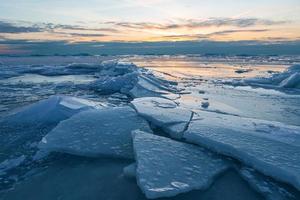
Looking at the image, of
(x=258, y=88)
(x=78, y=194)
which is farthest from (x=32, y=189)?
(x=258, y=88)

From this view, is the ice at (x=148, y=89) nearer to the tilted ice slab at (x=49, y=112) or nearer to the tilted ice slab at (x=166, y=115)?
the tilted ice slab at (x=166, y=115)

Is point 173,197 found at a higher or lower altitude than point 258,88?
higher

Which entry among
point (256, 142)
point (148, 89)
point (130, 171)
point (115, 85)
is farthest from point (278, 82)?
point (130, 171)

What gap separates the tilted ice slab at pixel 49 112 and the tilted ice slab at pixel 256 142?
248 centimetres

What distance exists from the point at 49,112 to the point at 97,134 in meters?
1.96

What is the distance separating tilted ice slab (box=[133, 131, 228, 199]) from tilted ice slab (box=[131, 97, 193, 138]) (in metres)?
0.54

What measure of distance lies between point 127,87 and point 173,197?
316 inches

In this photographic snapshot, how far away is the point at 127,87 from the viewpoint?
10875 millimetres

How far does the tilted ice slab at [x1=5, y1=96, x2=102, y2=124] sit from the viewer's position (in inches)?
236

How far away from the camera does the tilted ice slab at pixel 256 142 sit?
133 inches

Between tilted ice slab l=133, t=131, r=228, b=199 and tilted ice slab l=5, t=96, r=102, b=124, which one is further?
tilted ice slab l=5, t=96, r=102, b=124

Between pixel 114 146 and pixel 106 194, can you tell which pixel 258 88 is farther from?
pixel 106 194

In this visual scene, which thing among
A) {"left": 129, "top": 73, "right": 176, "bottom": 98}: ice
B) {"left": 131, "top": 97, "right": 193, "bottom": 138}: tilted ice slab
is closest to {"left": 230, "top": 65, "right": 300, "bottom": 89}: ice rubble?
{"left": 129, "top": 73, "right": 176, "bottom": 98}: ice

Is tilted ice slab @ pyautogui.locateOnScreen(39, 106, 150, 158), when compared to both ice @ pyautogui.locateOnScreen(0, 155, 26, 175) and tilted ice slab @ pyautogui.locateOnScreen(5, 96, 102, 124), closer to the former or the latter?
ice @ pyautogui.locateOnScreen(0, 155, 26, 175)
